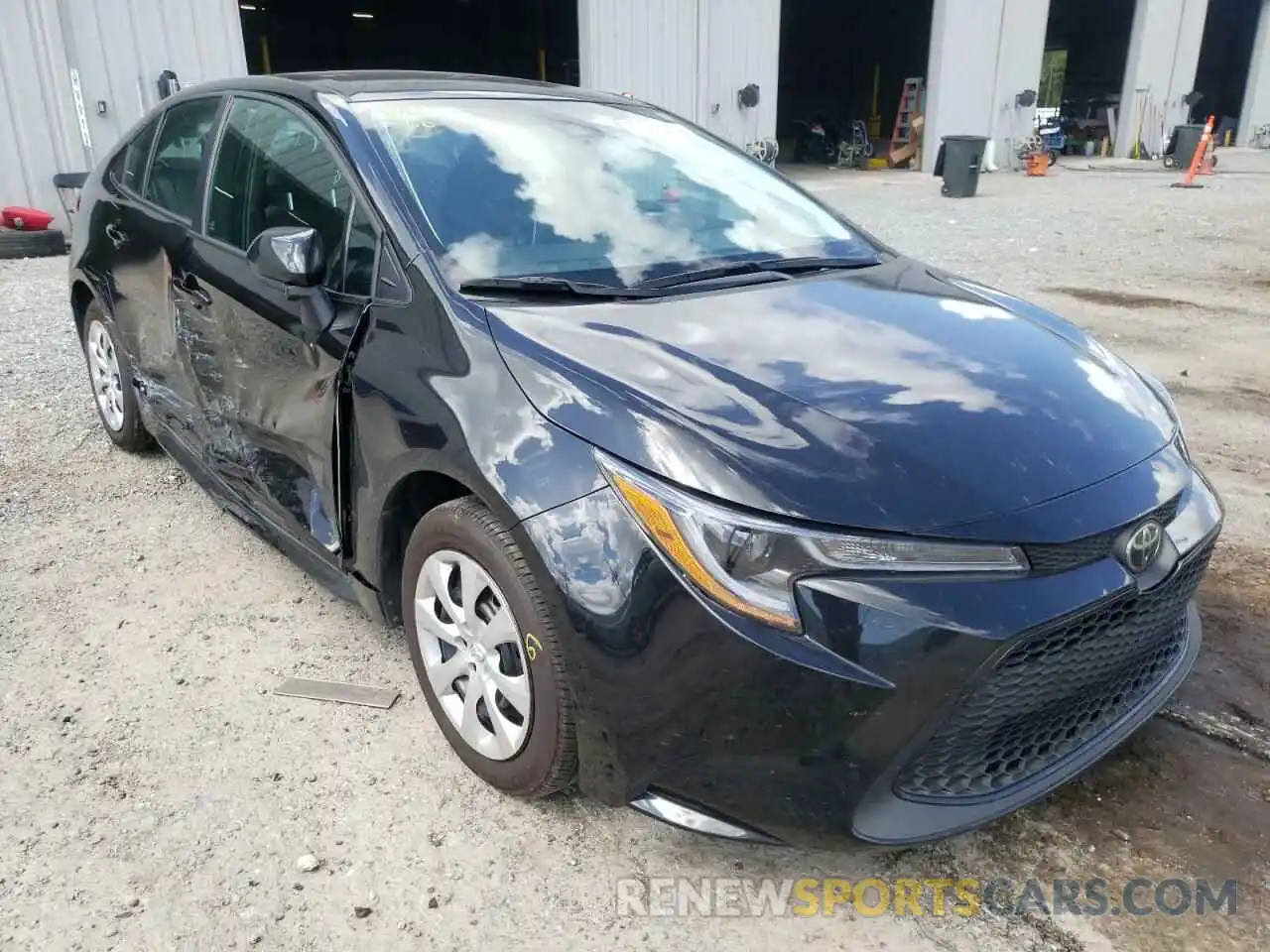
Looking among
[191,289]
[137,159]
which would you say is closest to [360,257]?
[191,289]

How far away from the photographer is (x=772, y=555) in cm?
177

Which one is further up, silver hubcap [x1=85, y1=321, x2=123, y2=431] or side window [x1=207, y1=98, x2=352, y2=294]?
side window [x1=207, y1=98, x2=352, y2=294]

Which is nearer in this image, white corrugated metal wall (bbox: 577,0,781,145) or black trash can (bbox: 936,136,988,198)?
white corrugated metal wall (bbox: 577,0,781,145)

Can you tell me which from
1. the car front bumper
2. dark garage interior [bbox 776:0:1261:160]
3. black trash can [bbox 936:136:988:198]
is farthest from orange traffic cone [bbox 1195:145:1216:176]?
the car front bumper

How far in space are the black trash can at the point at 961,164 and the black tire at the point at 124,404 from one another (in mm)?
13879

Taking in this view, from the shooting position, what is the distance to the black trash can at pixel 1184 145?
20391mm

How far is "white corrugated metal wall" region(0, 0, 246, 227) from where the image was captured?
10.0 metres

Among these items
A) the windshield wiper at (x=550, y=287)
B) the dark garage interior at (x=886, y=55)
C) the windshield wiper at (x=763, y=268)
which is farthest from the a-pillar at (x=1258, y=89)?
the windshield wiper at (x=550, y=287)

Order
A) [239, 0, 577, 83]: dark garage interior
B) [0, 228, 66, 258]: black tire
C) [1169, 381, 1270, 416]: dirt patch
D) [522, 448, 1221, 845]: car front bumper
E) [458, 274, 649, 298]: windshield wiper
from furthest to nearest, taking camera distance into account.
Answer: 1. [239, 0, 577, 83]: dark garage interior
2. [0, 228, 66, 258]: black tire
3. [1169, 381, 1270, 416]: dirt patch
4. [458, 274, 649, 298]: windshield wiper
5. [522, 448, 1221, 845]: car front bumper

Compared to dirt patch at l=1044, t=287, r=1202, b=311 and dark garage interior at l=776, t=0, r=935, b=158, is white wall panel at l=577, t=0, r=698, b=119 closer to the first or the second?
dirt patch at l=1044, t=287, r=1202, b=311

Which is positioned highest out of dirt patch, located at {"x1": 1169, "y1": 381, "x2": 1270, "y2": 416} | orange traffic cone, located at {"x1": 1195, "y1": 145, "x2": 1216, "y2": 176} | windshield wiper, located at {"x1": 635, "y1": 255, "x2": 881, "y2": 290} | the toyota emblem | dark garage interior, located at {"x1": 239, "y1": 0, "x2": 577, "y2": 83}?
dark garage interior, located at {"x1": 239, "y1": 0, "x2": 577, "y2": 83}

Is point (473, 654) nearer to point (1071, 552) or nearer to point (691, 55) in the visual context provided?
point (1071, 552)

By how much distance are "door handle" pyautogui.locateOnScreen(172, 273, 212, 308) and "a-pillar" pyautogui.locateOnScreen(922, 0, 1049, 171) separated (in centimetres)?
2010

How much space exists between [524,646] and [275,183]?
1757 millimetres
